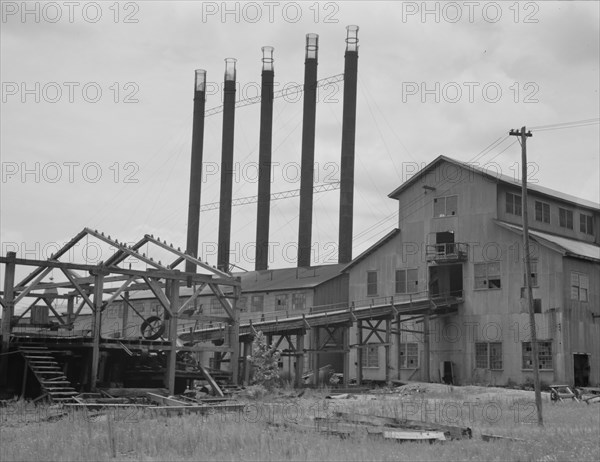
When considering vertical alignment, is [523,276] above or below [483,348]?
above

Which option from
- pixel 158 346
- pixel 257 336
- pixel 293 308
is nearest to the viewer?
pixel 158 346

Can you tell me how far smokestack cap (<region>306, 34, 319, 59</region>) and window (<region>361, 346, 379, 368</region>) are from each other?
98.9 feet

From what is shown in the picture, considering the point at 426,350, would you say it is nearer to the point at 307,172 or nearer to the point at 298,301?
the point at 298,301

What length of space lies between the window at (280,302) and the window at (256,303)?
140cm

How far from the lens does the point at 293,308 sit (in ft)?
183

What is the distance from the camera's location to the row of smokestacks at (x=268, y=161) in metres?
65.1

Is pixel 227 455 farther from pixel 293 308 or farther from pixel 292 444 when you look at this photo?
pixel 293 308

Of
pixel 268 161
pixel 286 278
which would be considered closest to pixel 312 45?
pixel 268 161

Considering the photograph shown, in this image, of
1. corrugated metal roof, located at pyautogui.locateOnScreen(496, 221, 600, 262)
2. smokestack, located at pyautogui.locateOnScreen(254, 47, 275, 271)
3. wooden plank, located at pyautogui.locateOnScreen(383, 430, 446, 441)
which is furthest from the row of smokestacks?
wooden plank, located at pyautogui.locateOnScreen(383, 430, 446, 441)

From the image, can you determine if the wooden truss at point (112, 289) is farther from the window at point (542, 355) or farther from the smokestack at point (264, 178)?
the smokestack at point (264, 178)

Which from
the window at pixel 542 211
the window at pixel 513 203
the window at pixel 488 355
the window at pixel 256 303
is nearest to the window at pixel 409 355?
the window at pixel 488 355

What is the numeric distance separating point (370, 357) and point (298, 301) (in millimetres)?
7529

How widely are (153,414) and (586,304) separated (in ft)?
94.0

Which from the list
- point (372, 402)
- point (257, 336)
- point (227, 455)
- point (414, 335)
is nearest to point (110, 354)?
point (257, 336)
